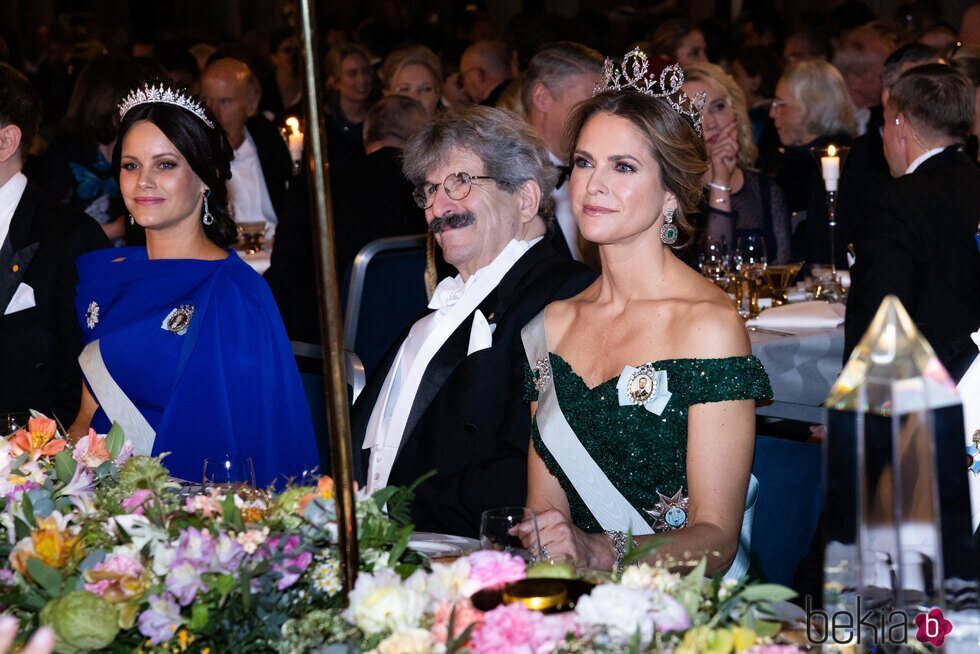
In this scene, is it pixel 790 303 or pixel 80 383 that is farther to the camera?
pixel 790 303

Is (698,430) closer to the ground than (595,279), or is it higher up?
closer to the ground

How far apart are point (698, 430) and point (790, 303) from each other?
2443mm

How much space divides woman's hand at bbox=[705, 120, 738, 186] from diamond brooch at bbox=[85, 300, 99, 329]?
116 inches

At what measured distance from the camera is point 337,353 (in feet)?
4.50

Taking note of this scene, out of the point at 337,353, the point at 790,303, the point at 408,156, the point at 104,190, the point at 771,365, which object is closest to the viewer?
the point at 337,353

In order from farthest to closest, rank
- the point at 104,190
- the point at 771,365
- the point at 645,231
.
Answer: the point at 104,190, the point at 771,365, the point at 645,231

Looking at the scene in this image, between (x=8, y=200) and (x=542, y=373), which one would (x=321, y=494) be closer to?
(x=542, y=373)

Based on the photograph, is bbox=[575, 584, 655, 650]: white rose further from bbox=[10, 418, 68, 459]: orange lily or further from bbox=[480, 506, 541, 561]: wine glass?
bbox=[10, 418, 68, 459]: orange lily

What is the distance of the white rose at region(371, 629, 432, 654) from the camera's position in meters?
1.41

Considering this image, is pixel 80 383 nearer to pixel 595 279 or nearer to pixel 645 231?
pixel 595 279

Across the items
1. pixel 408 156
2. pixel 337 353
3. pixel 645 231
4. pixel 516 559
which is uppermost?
pixel 408 156

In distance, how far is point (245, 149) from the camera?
765cm

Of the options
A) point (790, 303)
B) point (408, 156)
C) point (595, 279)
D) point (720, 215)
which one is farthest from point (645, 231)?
point (720, 215)

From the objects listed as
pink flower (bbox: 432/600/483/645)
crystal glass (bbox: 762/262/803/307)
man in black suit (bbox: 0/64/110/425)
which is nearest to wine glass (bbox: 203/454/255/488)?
pink flower (bbox: 432/600/483/645)
